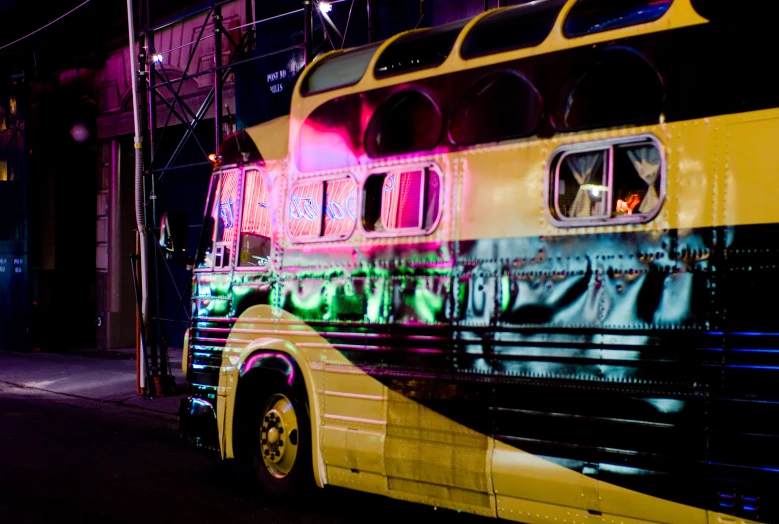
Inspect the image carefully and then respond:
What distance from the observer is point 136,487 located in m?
7.70

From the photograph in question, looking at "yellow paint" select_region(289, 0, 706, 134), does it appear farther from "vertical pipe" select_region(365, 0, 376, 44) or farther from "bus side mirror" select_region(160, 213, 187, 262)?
"vertical pipe" select_region(365, 0, 376, 44)

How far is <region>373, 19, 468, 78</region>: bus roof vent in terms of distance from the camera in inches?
238

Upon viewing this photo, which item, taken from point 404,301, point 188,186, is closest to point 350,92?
point 404,301

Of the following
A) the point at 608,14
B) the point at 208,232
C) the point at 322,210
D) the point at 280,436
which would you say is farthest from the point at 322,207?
the point at 608,14

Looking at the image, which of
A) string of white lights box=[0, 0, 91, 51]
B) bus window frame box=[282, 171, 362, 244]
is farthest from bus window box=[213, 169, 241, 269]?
string of white lights box=[0, 0, 91, 51]

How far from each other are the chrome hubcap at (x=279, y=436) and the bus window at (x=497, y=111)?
2851 millimetres

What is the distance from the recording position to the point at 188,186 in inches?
747

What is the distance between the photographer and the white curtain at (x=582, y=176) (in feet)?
16.7

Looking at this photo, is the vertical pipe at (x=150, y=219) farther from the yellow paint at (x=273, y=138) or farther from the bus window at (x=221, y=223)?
the yellow paint at (x=273, y=138)

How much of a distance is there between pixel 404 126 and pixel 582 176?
1586 mm

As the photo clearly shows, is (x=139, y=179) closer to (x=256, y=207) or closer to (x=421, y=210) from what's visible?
(x=256, y=207)

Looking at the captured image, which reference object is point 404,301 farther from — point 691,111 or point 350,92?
point 691,111

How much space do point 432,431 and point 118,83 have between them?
16904mm

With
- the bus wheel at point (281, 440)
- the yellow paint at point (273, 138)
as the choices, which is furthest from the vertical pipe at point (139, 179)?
the bus wheel at point (281, 440)
